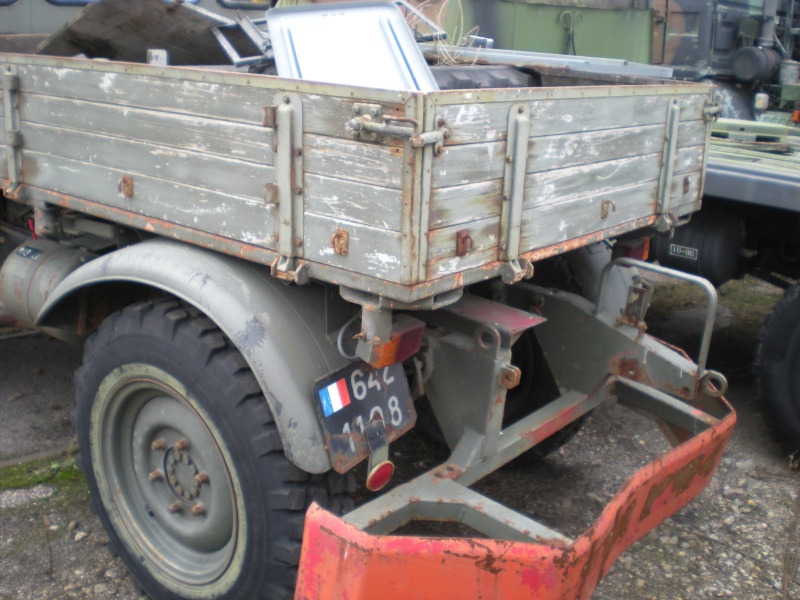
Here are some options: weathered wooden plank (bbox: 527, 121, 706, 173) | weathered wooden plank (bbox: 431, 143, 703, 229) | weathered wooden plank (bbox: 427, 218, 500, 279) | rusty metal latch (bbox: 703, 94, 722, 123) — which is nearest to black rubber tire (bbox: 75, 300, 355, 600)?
weathered wooden plank (bbox: 427, 218, 500, 279)

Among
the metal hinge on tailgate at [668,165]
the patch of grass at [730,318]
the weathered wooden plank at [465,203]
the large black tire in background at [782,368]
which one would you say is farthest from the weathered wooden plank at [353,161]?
the patch of grass at [730,318]

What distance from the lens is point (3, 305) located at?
140 inches

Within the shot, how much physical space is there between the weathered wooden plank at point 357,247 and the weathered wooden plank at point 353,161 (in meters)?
0.11

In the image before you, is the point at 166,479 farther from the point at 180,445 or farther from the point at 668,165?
the point at 668,165

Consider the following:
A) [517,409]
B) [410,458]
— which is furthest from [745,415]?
[410,458]

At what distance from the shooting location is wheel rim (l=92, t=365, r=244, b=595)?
2.56m

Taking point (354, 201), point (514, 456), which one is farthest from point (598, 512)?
point (354, 201)

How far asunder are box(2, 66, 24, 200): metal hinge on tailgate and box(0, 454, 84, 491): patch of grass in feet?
4.03

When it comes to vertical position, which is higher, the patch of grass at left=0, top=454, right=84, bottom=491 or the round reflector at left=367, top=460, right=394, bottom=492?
the round reflector at left=367, top=460, right=394, bottom=492

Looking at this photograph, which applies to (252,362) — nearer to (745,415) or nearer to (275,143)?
(275,143)

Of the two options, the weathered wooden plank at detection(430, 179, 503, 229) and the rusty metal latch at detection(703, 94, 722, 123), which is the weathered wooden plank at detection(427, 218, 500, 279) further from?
the rusty metal latch at detection(703, 94, 722, 123)

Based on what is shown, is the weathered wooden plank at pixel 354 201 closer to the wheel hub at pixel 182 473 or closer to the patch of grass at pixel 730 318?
the wheel hub at pixel 182 473

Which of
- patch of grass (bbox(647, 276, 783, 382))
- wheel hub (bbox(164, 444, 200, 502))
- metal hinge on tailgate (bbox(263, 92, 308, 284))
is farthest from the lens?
patch of grass (bbox(647, 276, 783, 382))

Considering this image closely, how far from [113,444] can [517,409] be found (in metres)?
1.64
